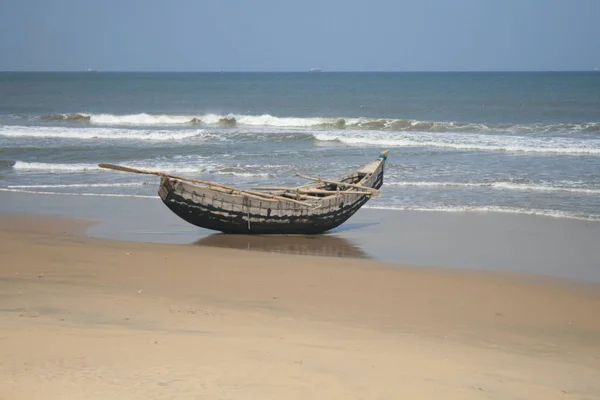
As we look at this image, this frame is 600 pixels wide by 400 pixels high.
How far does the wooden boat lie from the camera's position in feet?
35.9

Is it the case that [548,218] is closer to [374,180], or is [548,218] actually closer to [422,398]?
[374,180]

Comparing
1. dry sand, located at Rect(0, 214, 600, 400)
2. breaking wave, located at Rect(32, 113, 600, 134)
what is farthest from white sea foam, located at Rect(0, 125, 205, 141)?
dry sand, located at Rect(0, 214, 600, 400)

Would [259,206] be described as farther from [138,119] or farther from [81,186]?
[138,119]

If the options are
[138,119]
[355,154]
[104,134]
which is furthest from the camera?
[138,119]

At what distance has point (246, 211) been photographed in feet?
36.9

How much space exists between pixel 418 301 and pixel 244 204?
4.00 metres

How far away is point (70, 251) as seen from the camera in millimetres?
9930

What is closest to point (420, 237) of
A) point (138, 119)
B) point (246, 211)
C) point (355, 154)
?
point (246, 211)

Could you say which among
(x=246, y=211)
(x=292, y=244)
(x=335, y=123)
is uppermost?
(x=335, y=123)

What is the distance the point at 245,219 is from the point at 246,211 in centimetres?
13

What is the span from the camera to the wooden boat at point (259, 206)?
10953 millimetres

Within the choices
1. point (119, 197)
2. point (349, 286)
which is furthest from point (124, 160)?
point (349, 286)

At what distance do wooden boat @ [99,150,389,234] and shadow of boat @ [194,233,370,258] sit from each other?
0.12 m

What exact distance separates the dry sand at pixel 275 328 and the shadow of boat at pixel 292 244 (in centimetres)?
52
